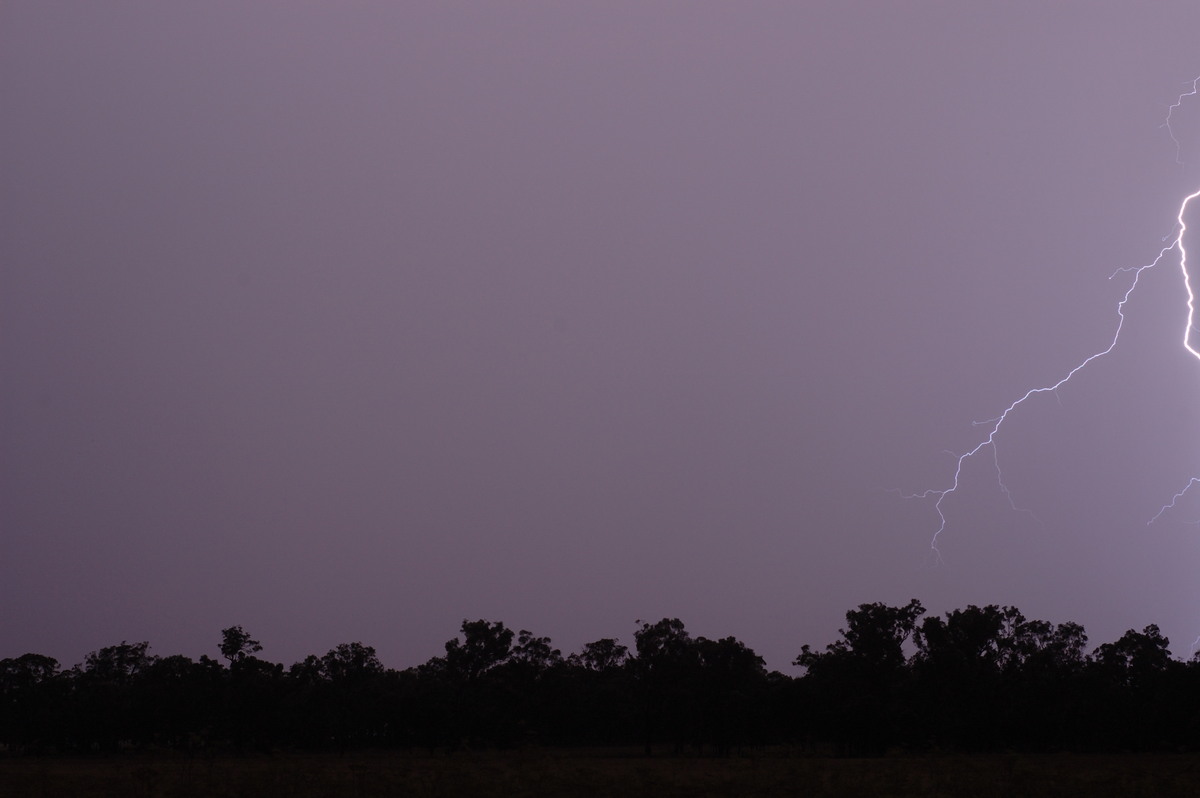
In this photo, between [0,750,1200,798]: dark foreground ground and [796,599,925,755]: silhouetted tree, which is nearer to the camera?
[0,750,1200,798]: dark foreground ground

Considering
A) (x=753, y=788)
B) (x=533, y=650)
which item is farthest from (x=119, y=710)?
(x=753, y=788)

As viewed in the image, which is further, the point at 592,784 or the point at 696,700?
the point at 696,700

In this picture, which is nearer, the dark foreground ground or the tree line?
the dark foreground ground

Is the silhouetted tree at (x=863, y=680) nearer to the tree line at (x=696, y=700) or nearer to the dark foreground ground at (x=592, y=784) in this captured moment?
the tree line at (x=696, y=700)

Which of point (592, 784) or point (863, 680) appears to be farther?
point (863, 680)

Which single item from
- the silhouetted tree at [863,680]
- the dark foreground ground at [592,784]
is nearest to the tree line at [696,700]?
the silhouetted tree at [863,680]

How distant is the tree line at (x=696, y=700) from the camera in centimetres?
5234

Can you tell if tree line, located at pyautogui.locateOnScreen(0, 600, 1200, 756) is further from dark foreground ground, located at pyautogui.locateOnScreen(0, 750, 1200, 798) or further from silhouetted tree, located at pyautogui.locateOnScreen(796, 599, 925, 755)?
dark foreground ground, located at pyautogui.locateOnScreen(0, 750, 1200, 798)

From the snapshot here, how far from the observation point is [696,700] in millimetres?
57344

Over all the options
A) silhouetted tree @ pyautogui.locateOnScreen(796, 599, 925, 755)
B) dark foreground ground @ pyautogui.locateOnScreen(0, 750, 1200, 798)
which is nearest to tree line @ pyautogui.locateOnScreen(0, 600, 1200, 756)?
silhouetted tree @ pyautogui.locateOnScreen(796, 599, 925, 755)

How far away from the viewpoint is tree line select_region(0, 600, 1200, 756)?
52.3 meters

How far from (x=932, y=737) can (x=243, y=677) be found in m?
40.1

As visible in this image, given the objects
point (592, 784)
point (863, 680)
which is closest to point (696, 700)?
point (863, 680)

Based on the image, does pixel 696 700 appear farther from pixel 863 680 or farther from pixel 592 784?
pixel 592 784
